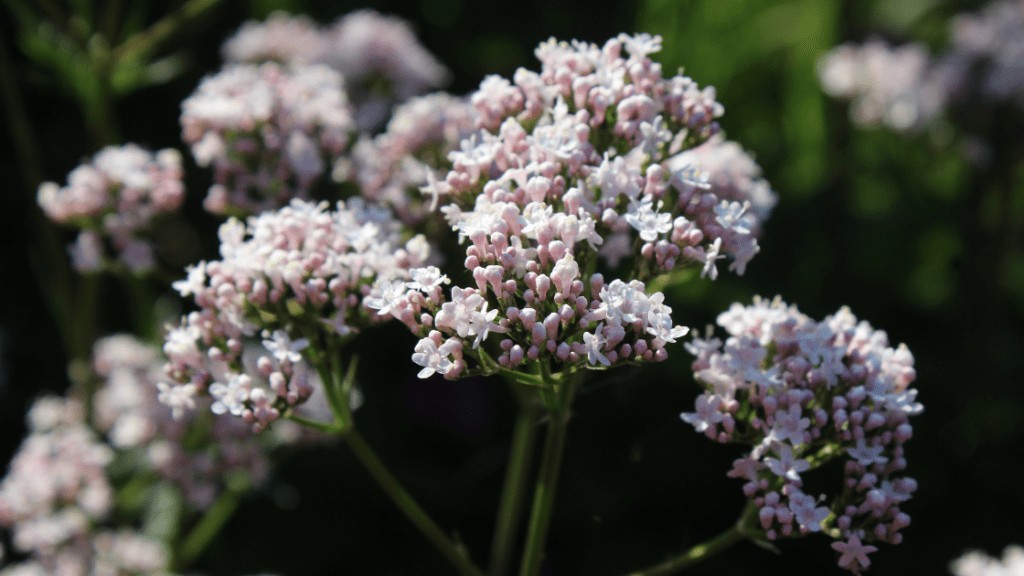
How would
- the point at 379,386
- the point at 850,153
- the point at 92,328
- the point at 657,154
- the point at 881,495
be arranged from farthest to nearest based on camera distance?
the point at 850,153 → the point at 379,386 → the point at 92,328 → the point at 657,154 → the point at 881,495

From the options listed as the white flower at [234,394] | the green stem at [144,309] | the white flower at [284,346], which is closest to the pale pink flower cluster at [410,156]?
the white flower at [284,346]

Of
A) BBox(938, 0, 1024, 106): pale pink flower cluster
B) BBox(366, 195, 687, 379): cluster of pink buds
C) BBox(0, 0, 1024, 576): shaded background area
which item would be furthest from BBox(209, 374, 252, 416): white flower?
BBox(938, 0, 1024, 106): pale pink flower cluster

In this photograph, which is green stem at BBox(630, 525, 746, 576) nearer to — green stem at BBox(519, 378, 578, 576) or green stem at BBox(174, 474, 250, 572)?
green stem at BBox(519, 378, 578, 576)

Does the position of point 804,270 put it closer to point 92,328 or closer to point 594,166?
point 594,166

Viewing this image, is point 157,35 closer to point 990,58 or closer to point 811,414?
point 811,414

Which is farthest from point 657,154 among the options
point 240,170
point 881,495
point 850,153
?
point 850,153
